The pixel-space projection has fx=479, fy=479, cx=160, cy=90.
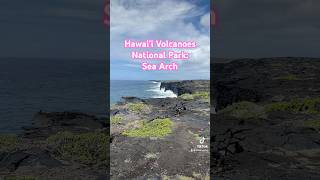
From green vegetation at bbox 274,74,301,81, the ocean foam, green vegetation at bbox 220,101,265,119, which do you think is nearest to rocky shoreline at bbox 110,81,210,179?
the ocean foam

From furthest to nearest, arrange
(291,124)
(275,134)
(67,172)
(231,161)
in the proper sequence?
(291,124), (275,134), (231,161), (67,172)

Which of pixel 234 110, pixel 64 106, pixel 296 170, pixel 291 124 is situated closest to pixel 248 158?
pixel 296 170

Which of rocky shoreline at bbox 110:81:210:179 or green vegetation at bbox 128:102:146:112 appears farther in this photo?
green vegetation at bbox 128:102:146:112

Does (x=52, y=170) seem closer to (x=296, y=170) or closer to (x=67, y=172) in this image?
(x=67, y=172)

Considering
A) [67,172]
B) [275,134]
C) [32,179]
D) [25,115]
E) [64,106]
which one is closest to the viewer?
[32,179]

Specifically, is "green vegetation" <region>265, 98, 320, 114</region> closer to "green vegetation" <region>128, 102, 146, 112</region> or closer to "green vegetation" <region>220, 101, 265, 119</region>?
"green vegetation" <region>220, 101, 265, 119</region>

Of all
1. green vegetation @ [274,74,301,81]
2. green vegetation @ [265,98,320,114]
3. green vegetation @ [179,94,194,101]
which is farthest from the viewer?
green vegetation @ [274,74,301,81]
